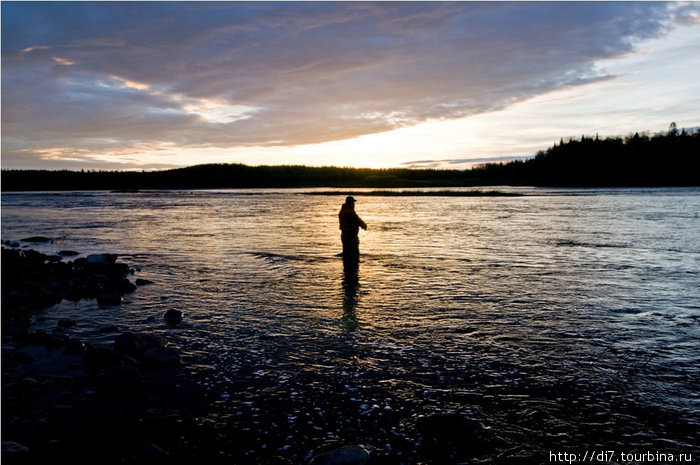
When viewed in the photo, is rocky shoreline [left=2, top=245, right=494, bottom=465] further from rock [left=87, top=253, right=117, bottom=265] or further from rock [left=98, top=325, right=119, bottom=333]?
rock [left=87, top=253, right=117, bottom=265]

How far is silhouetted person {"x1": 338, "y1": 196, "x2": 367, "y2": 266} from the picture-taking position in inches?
575

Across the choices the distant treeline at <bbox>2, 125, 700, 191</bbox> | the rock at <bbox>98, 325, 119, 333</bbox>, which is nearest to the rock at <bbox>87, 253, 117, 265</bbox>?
the rock at <bbox>98, 325, 119, 333</bbox>

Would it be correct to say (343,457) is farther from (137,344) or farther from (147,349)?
(137,344)

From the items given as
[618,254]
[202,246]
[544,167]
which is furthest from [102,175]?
[618,254]

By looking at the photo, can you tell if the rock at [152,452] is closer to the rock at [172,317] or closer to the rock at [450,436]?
the rock at [450,436]

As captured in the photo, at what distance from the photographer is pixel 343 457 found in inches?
178

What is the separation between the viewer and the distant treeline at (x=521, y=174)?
12494cm

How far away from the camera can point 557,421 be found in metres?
5.23

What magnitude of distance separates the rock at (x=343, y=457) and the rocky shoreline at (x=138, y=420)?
0.03ft

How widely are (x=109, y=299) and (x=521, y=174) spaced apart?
165 meters

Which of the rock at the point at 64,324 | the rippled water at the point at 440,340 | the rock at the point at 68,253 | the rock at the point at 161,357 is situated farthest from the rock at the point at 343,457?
the rock at the point at 68,253

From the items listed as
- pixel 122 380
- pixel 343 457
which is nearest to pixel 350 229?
pixel 122 380

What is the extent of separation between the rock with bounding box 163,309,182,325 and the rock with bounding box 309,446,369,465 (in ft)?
19.1

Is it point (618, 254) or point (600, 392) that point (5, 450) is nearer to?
point (600, 392)
